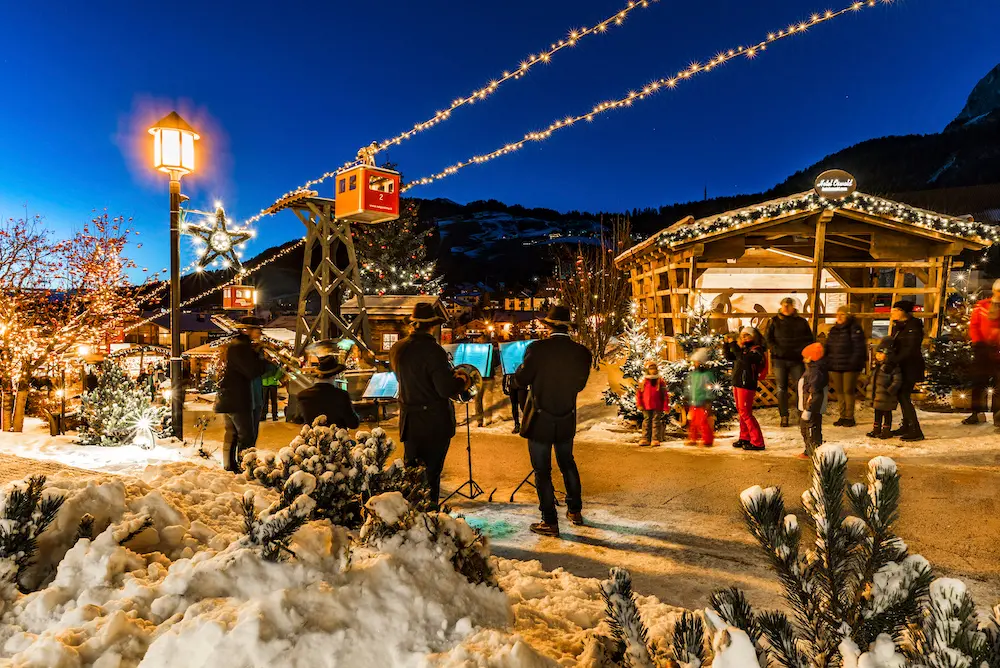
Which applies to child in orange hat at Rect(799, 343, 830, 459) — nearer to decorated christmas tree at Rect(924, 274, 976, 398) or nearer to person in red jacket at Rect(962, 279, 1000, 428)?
person in red jacket at Rect(962, 279, 1000, 428)

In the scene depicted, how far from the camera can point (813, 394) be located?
7402 millimetres

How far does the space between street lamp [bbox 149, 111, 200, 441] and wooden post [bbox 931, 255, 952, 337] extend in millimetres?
13590

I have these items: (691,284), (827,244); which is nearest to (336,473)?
(691,284)

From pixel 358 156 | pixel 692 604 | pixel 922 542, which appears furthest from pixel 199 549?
pixel 358 156

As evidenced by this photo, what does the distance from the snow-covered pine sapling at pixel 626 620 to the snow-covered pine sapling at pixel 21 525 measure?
2.36 meters

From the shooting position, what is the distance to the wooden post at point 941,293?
1152 cm

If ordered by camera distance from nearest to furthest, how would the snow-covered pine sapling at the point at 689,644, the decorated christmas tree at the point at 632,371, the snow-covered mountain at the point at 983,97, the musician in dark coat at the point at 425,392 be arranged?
the snow-covered pine sapling at the point at 689,644 → the musician in dark coat at the point at 425,392 → the decorated christmas tree at the point at 632,371 → the snow-covered mountain at the point at 983,97

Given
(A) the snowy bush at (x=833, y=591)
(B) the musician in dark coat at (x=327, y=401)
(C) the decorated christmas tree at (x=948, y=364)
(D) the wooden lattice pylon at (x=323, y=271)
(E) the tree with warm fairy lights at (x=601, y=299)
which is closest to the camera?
(A) the snowy bush at (x=833, y=591)

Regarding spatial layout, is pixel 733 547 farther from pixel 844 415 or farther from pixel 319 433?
pixel 844 415

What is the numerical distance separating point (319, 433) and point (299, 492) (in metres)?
0.75

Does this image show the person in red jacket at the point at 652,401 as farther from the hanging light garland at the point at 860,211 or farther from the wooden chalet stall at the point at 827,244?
the hanging light garland at the point at 860,211

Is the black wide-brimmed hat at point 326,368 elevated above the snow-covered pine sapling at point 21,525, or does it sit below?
above

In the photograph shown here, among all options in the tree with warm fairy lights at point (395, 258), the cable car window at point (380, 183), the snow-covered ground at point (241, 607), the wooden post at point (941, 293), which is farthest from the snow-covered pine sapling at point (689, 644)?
the tree with warm fairy lights at point (395, 258)

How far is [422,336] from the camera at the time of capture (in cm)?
526
